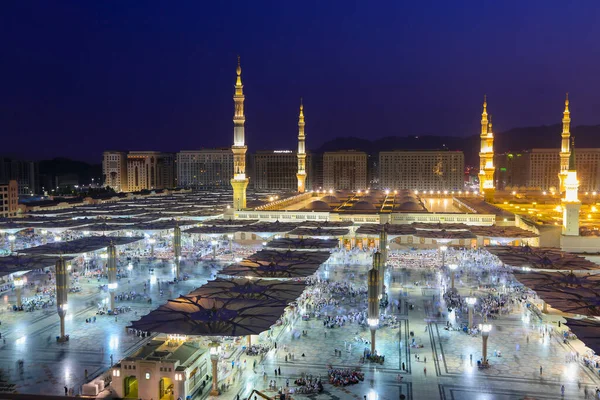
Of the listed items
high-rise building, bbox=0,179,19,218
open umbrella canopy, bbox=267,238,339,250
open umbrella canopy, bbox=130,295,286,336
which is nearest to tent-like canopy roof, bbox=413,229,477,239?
open umbrella canopy, bbox=267,238,339,250

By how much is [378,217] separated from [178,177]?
115923 mm

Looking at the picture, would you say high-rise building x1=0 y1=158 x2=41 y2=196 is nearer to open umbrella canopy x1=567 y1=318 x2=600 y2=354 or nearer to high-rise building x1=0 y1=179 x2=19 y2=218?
high-rise building x1=0 y1=179 x2=19 y2=218

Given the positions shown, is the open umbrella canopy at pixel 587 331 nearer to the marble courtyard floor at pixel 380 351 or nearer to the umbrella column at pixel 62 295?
the marble courtyard floor at pixel 380 351

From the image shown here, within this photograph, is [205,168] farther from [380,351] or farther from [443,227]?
[380,351]

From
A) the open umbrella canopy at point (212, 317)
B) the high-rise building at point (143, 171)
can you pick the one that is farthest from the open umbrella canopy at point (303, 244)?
the high-rise building at point (143, 171)

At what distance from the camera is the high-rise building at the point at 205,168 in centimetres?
15362

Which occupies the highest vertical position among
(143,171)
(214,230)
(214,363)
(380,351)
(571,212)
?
(143,171)

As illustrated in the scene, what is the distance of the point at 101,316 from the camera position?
91.0 feet

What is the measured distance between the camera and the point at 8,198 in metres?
66.4

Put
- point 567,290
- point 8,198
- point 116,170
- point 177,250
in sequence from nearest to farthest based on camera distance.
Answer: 1. point 567,290
2. point 177,250
3. point 8,198
4. point 116,170

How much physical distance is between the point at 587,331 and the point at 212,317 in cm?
1321

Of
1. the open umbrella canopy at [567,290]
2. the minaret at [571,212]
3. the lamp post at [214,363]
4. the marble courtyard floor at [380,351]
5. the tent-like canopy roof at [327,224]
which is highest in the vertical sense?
the minaret at [571,212]

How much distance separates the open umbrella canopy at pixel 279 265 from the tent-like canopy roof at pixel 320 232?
315 inches

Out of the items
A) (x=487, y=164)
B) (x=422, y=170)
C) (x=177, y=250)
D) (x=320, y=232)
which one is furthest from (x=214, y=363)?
(x=422, y=170)
